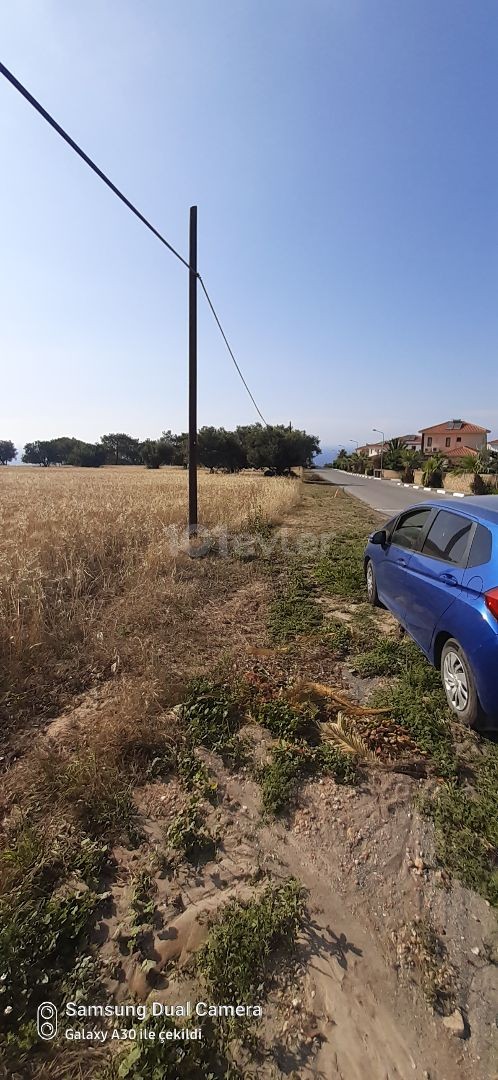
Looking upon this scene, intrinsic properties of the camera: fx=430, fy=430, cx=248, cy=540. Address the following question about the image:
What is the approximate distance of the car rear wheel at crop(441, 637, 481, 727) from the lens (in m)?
2.85

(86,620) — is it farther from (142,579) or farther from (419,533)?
(419,533)

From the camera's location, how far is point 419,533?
4.16 meters

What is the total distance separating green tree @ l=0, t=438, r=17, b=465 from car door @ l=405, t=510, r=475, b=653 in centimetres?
13621

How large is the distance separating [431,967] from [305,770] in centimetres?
107

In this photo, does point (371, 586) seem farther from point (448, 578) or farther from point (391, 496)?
point (391, 496)

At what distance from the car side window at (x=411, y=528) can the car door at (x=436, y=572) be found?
0.21 metres

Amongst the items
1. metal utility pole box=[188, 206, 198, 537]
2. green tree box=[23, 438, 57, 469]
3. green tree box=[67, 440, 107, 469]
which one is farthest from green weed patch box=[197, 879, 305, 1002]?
green tree box=[23, 438, 57, 469]

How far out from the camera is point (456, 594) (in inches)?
121

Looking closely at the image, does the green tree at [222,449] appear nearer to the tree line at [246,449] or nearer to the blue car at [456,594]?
the tree line at [246,449]

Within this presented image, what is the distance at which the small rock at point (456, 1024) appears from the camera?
58.6 inches

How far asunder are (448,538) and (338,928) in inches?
106

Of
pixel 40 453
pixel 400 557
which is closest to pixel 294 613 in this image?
pixel 400 557

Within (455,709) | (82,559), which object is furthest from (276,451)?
(455,709)

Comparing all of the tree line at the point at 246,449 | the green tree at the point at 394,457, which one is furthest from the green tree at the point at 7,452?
the green tree at the point at 394,457
